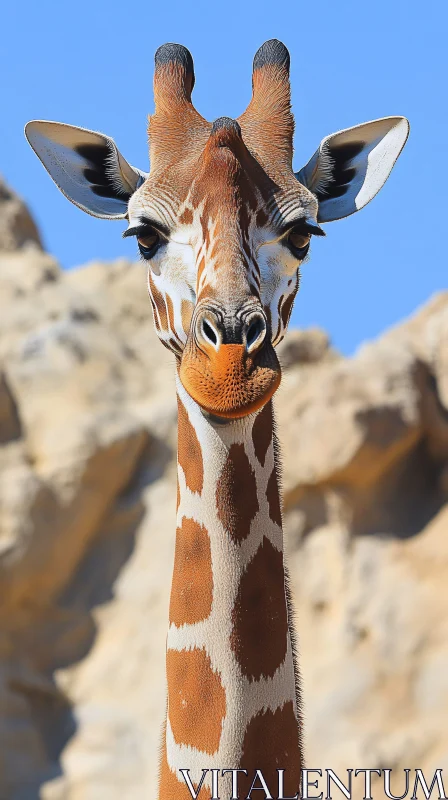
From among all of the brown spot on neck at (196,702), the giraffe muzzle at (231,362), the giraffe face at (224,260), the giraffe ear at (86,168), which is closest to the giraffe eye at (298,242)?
the giraffe face at (224,260)

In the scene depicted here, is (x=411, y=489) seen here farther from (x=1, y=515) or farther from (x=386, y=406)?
(x=1, y=515)

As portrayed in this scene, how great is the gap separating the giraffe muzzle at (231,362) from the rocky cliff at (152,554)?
236 inches

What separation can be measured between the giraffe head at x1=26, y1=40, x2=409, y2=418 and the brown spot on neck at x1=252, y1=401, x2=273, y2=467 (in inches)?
8.9

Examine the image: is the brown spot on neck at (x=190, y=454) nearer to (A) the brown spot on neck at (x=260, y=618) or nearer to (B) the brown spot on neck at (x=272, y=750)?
(A) the brown spot on neck at (x=260, y=618)

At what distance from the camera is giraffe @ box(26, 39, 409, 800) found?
300 cm

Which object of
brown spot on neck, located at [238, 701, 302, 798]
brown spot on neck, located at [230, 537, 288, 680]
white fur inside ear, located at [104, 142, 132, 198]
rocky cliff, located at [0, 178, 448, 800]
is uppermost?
rocky cliff, located at [0, 178, 448, 800]

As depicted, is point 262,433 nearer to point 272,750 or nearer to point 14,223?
point 272,750

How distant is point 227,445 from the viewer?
327 cm

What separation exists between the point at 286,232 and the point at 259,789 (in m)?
1.53

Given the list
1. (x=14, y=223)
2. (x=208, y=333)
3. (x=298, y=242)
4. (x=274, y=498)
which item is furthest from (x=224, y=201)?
(x=14, y=223)

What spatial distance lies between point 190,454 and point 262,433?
Result: 21 cm

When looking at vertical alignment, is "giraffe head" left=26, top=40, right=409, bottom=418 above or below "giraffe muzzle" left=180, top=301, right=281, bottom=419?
above

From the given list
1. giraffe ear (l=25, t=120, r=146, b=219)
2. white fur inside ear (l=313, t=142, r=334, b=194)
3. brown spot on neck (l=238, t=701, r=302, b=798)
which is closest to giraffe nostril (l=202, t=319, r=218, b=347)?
brown spot on neck (l=238, t=701, r=302, b=798)

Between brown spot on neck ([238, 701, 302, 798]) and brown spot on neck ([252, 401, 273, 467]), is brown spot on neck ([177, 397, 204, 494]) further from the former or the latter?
brown spot on neck ([238, 701, 302, 798])
